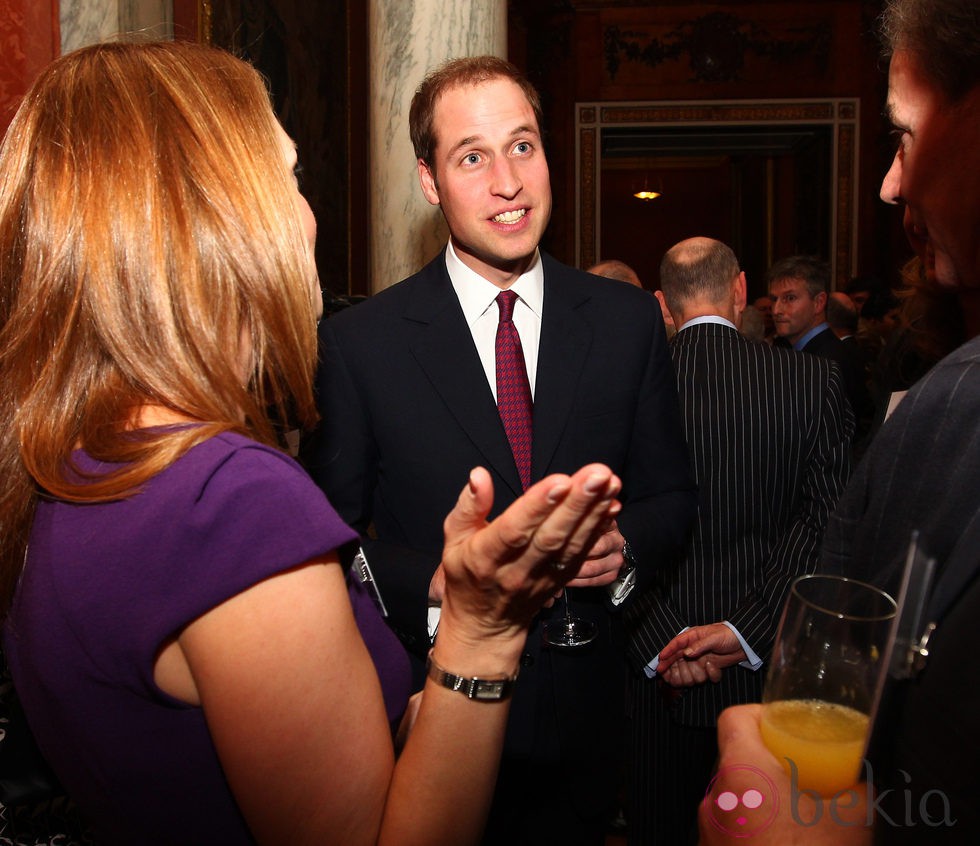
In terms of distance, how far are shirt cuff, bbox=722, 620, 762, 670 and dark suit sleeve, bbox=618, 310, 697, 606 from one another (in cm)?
Answer: 44

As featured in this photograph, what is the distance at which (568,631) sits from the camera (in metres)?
1.93

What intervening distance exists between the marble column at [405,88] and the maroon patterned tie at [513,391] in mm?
1293

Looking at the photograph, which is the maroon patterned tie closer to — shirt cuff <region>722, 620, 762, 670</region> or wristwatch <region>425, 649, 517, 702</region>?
shirt cuff <region>722, 620, 762, 670</region>

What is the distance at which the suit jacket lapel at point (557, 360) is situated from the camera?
199 cm

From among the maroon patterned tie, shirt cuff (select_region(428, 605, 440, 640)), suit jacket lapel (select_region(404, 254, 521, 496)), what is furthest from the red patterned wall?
shirt cuff (select_region(428, 605, 440, 640))

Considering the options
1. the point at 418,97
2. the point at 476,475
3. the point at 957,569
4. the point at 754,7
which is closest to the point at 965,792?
the point at 957,569

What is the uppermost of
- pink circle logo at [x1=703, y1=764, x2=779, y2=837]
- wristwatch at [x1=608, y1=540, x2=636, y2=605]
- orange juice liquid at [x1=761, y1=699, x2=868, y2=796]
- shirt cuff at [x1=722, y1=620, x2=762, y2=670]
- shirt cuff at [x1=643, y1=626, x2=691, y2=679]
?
orange juice liquid at [x1=761, y1=699, x2=868, y2=796]

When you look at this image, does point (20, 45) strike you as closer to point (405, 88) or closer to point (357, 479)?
point (405, 88)

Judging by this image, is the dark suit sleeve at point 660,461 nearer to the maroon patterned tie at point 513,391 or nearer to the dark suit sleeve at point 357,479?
the maroon patterned tie at point 513,391

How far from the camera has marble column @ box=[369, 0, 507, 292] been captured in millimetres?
3227

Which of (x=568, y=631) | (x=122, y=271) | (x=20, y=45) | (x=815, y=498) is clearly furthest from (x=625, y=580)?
(x=20, y=45)

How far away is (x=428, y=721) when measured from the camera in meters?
1.03

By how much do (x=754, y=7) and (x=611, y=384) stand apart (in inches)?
365

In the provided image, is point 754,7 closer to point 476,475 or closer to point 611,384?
point 611,384
